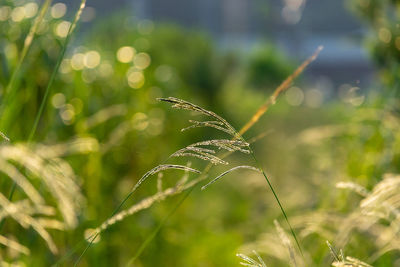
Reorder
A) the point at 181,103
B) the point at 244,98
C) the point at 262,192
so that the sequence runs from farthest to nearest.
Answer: the point at 244,98
the point at 262,192
the point at 181,103

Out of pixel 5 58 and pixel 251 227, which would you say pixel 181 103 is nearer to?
pixel 5 58

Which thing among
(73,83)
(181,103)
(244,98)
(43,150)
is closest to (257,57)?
(244,98)

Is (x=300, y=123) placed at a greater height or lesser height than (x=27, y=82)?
lesser

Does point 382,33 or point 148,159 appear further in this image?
point 382,33

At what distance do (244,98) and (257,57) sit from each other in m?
1.49

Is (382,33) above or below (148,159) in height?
above

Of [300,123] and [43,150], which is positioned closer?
[43,150]

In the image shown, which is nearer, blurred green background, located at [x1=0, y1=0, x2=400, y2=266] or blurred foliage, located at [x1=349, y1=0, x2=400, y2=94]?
blurred green background, located at [x1=0, y1=0, x2=400, y2=266]

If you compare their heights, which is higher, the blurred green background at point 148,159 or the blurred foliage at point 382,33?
the blurred foliage at point 382,33

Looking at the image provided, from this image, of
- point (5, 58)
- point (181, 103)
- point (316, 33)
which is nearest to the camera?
point (181, 103)

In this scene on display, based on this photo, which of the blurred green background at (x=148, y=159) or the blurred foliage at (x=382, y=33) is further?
the blurred foliage at (x=382, y=33)

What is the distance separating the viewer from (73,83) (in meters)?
1.95

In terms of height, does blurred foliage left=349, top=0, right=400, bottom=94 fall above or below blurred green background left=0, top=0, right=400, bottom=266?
above

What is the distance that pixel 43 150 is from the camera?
1.47m
